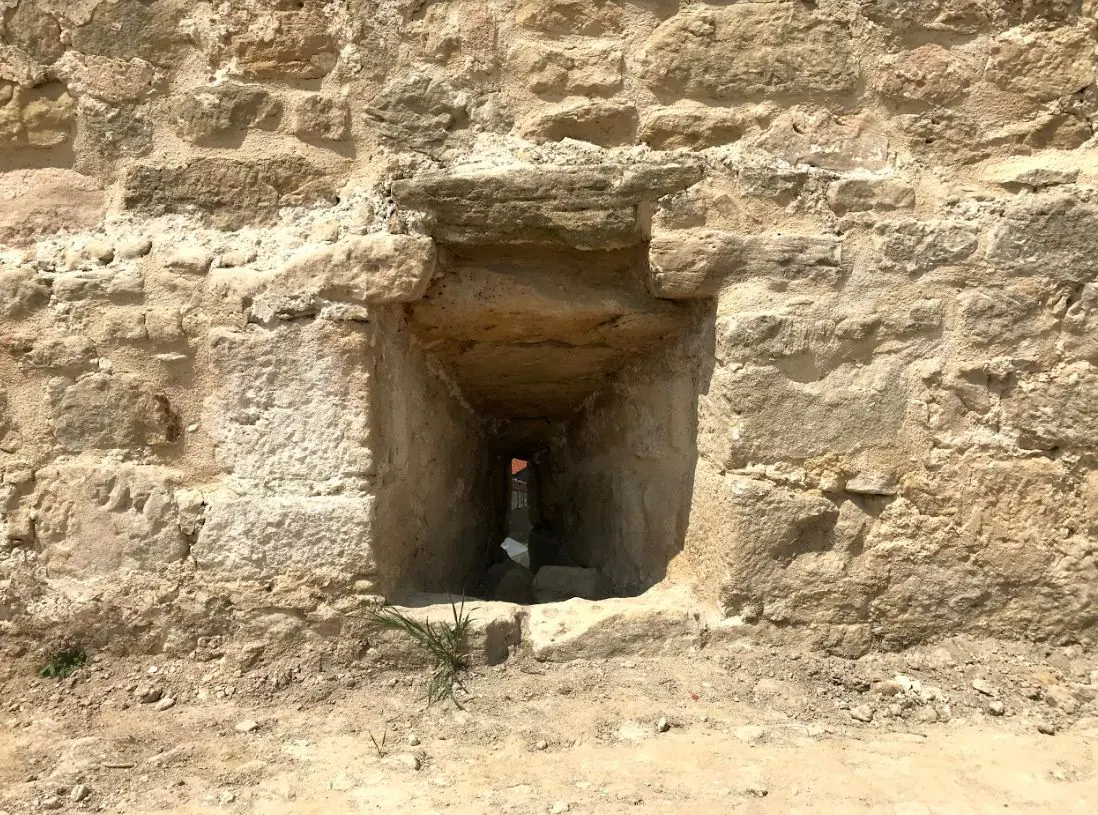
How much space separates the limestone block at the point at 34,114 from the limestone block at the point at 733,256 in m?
1.44

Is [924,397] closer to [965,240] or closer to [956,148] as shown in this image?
[965,240]

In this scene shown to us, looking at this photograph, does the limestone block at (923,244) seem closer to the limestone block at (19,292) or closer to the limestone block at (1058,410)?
the limestone block at (1058,410)

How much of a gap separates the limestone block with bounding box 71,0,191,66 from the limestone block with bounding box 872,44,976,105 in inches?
66.3

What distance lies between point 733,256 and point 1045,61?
2.89 ft

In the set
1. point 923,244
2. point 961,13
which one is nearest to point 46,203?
point 923,244

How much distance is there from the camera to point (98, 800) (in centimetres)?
146

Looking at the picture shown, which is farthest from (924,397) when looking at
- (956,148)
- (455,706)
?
(455,706)

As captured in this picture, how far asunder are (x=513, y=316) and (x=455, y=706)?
96 cm

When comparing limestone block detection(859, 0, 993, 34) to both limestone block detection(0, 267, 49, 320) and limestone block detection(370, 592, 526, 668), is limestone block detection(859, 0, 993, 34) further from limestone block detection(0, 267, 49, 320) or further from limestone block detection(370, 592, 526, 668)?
limestone block detection(0, 267, 49, 320)

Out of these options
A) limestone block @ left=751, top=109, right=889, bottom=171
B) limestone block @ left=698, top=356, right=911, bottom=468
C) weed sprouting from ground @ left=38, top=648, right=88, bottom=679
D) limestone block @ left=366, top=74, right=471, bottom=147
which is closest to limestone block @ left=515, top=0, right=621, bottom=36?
limestone block @ left=366, top=74, right=471, bottom=147

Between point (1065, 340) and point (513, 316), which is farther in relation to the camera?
point (513, 316)

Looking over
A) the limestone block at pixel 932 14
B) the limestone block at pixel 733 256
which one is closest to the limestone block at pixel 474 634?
the limestone block at pixel 733 256

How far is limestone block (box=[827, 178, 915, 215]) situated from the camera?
1.90 meters

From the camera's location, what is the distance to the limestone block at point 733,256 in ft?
→ 6.10
